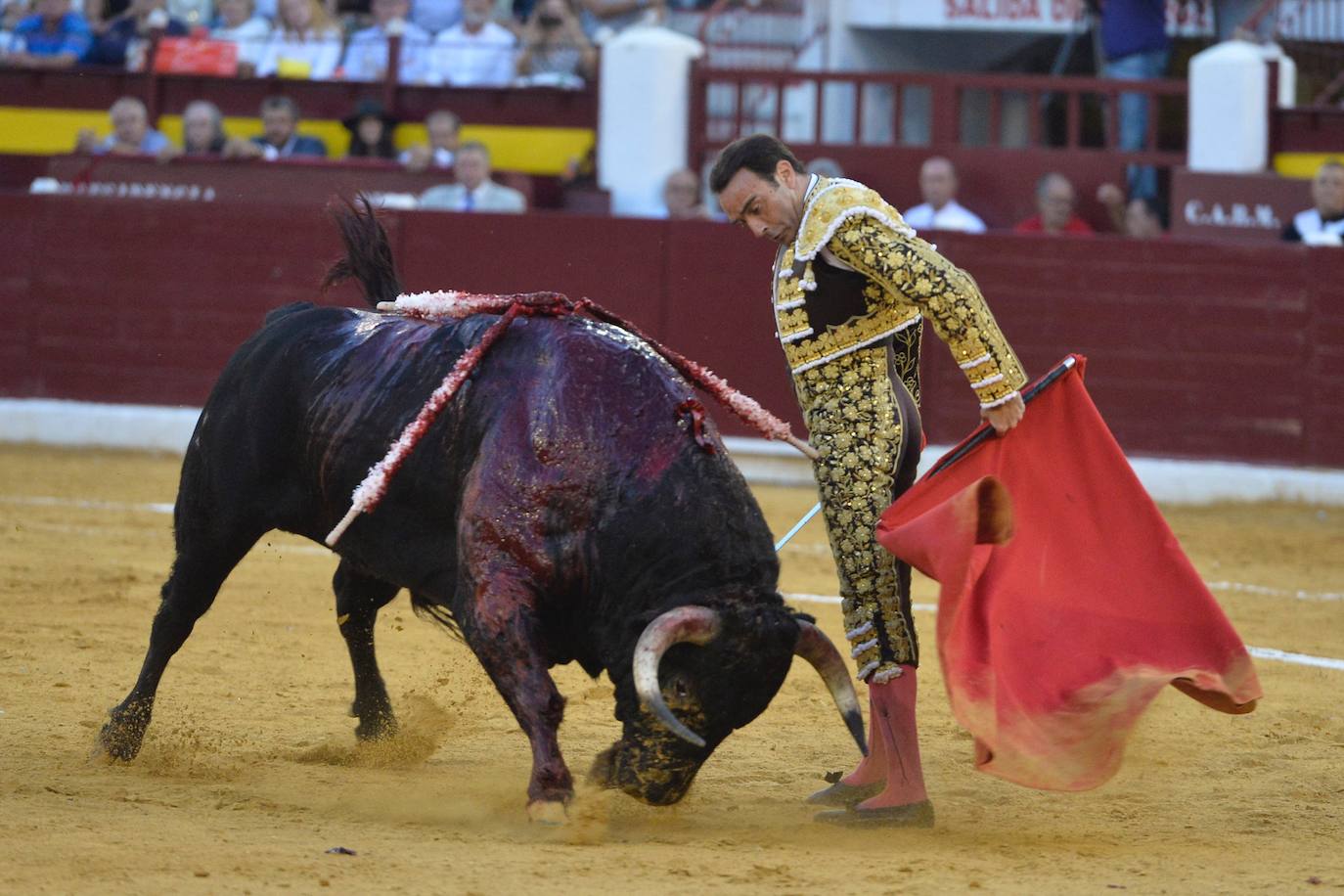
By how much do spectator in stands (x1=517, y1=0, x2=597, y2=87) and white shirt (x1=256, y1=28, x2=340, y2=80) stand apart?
41.2 inches

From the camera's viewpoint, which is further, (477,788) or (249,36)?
(249,36)

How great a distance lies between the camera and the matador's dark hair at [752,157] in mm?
3400

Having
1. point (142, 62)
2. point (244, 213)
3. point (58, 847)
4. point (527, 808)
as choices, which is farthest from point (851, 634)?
point (142, 62)

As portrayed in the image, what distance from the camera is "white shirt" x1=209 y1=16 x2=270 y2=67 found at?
10.4 meters

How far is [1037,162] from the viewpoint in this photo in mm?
9539

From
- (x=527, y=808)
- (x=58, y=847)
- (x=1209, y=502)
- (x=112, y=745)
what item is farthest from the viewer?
(x=1209, y=502)

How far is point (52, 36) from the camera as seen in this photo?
10766 mm

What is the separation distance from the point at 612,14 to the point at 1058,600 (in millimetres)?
8396

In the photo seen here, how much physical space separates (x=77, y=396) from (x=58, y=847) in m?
6.56

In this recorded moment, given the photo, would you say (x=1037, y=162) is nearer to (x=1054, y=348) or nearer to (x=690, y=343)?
(x=1054, y=348)

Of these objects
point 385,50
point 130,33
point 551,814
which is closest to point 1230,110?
point 385,50

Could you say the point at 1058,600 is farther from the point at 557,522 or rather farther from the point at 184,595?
the point at 184,595

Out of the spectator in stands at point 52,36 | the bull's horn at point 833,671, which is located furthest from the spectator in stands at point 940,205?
the bull's horn at point 833,671

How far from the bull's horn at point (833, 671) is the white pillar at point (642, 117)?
636cm
